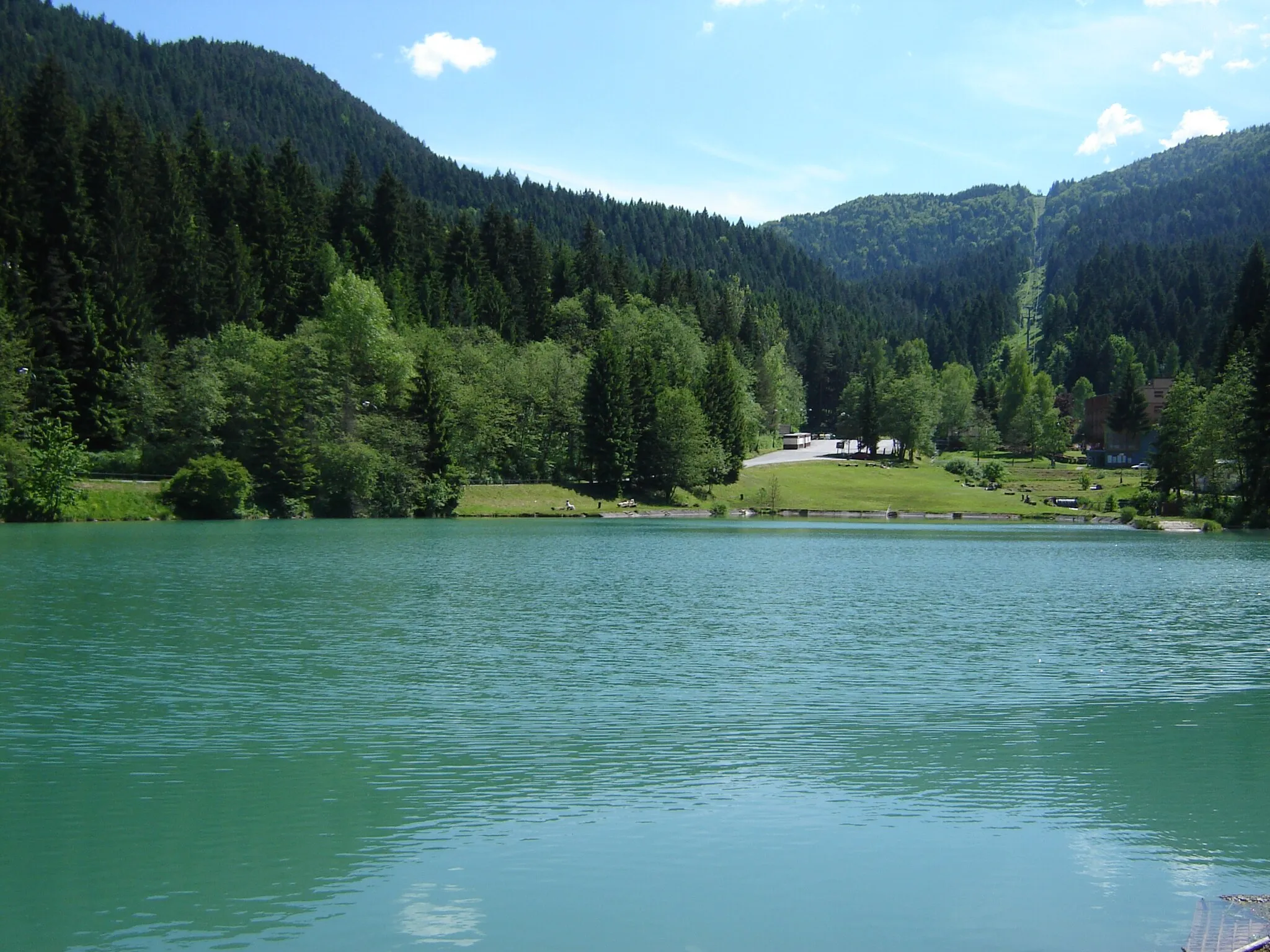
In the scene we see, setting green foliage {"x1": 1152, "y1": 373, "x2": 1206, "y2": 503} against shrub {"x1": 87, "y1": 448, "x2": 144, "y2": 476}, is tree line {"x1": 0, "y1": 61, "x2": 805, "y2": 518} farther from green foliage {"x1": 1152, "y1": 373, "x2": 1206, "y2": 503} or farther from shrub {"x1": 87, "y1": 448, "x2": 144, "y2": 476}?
green foliage {"x1": 1152, "y1": 373, "x2": 1206, "y2": 503}

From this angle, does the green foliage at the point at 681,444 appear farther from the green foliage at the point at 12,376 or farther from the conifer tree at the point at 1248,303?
the green foliage at the point at 12,376

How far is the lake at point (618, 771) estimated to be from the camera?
10.4m

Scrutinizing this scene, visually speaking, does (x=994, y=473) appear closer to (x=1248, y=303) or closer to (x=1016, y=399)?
(x=1248, y=303)

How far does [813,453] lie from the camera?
150500 mm

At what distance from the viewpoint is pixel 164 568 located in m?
41.4

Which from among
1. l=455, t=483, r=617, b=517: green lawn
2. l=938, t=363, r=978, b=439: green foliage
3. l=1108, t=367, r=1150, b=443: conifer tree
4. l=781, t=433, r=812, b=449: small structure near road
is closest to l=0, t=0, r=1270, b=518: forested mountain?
l=1108, t=367, r=1150, b=443: conifer tree

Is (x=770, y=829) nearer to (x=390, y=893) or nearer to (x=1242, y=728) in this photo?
(x=390, y=893)

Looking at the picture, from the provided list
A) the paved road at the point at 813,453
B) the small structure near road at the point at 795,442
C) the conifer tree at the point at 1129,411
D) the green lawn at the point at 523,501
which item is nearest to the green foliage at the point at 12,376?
the green lawn at the point at 523,501

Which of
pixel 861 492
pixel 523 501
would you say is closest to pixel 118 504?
pixel 523 501

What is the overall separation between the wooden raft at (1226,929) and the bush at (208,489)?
243 feet

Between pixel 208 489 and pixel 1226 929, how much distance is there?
7501 cm

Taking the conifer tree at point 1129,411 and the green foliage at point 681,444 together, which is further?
the conifer tree at point 1129,411

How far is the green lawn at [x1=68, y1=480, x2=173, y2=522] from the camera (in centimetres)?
6956

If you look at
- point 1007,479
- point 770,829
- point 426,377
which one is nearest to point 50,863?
point 770,829
